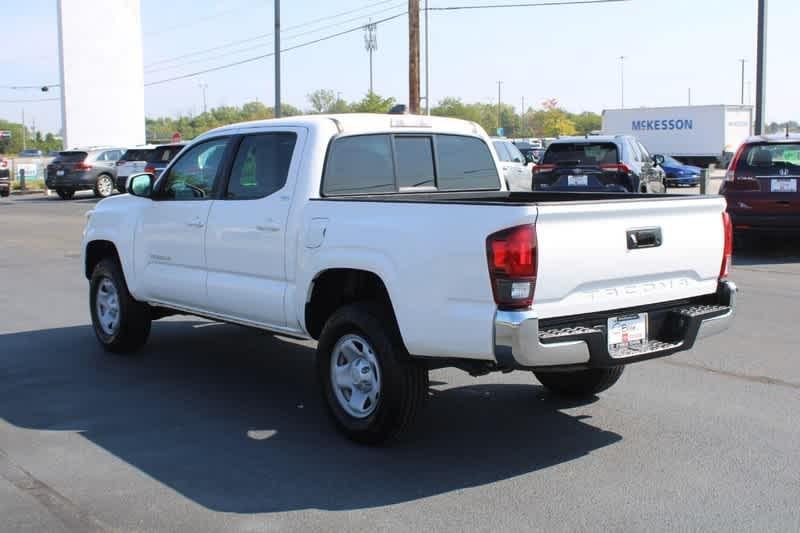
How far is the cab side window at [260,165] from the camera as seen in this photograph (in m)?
6.37

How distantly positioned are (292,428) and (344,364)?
0.59m

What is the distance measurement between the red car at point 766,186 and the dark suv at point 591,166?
3306 mm

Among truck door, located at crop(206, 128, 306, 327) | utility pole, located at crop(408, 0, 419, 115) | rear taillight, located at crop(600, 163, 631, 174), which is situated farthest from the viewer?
utility pole, located at crop(408, 0, 419, 115)

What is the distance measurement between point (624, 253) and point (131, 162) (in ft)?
88.6

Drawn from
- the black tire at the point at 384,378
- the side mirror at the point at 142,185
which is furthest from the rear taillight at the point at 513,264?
the side mirror at the point at 142,185

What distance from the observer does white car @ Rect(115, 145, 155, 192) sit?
97.7ft

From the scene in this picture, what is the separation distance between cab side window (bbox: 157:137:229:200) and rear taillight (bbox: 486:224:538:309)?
9.44ft

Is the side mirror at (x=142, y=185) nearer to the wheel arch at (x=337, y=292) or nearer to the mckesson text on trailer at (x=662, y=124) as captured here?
the wheel arch at (x=337, y=292)

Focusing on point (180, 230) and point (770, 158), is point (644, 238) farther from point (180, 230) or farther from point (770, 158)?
point (770, 158)

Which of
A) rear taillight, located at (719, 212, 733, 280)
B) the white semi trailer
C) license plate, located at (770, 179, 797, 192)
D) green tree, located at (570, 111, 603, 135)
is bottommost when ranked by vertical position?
rear taillight, located at (719, 212, 733, 280)

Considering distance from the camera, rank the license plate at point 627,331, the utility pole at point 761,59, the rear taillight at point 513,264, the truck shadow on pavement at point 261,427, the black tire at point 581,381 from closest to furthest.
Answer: the rear taillight at point 513,264, the truck shadow on pavement at point 261,427, the license plate at point 627,331, the black tire at point 581,381, the utility pole at point 761,59

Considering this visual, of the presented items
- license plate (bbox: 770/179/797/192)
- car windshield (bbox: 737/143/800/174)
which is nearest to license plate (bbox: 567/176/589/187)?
car windshield (bbox: 737/143/800/174)

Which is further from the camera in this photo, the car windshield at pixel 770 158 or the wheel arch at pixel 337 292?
the car windshield at pixel 770 158

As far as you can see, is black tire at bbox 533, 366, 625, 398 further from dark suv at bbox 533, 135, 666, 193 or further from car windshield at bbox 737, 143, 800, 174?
dark suv at bbox 533, 135, 666, 193
